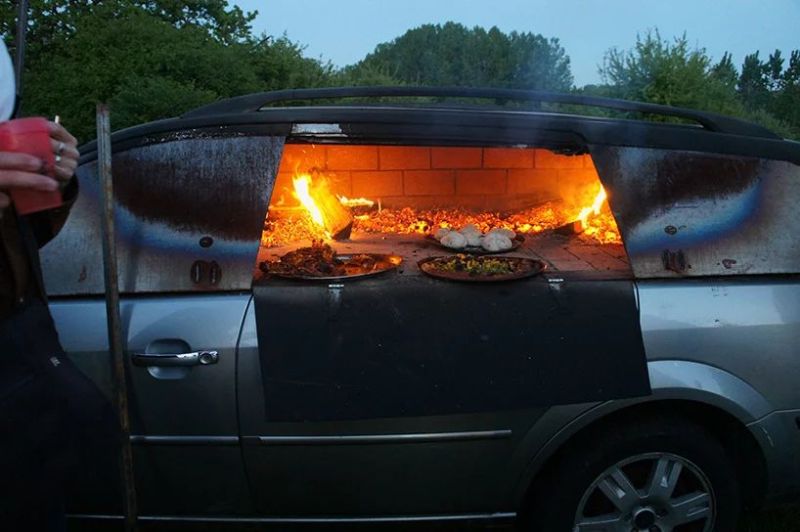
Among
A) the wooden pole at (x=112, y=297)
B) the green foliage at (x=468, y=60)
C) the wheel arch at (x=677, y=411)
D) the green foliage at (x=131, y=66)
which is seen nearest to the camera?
the wooden pole at (x=112, y=297)

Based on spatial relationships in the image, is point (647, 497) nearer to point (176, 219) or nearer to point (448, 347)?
point (448, 347)

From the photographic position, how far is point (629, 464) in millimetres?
2758

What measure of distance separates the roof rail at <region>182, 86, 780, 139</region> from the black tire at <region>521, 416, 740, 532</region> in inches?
52.9

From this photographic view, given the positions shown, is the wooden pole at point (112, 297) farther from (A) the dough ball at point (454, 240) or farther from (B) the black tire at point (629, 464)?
(A) the dough ball at point (454, 240)

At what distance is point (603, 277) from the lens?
277 cm

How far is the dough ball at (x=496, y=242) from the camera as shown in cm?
379

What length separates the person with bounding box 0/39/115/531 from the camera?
188 centimetres

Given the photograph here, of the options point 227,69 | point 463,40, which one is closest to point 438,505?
point 227,69

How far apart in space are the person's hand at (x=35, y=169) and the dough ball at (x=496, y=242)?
97.5 inches

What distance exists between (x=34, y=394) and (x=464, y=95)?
2.22m

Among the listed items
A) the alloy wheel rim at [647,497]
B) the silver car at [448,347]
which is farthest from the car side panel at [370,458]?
the alloy wheel rim at [647,497]

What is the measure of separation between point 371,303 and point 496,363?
1.77ft

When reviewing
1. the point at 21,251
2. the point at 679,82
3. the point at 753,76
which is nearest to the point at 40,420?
the point at 21,251

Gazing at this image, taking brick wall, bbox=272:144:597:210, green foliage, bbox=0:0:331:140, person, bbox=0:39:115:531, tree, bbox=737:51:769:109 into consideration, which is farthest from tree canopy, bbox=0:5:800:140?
person, bbox=0:39:115:531
